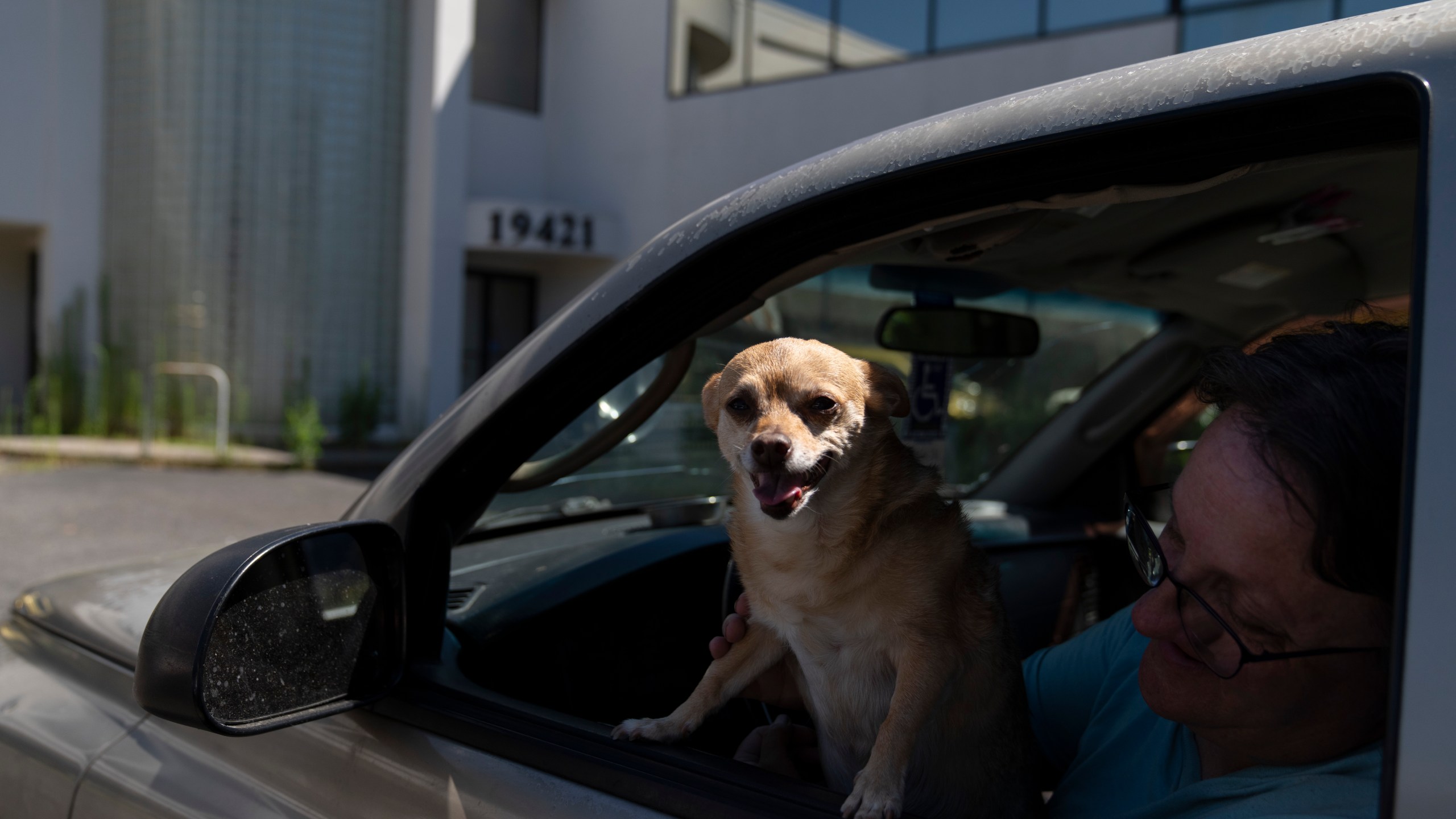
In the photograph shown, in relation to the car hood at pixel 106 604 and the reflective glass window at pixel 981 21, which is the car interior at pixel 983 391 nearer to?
the car hood at pixel 106 604

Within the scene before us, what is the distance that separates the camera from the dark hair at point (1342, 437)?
104 centimetres

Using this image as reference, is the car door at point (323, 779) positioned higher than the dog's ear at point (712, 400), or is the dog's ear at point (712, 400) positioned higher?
the dog's ear at point (712, 400)

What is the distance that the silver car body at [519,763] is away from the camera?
805 mm

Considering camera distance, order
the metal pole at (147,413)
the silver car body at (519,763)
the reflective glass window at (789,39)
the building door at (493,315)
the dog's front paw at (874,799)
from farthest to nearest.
→ the building door at (493,315)
the reflective glass window at (789,39)
the metal pole at (147,413)
the dog's front paw at (874,799)
the silver car body at (519,763)

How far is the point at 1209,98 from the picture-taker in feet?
3.23

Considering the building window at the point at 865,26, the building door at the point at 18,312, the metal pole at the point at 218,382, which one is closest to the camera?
the building window at the point at 865,26

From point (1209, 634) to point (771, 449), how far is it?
0.69 m

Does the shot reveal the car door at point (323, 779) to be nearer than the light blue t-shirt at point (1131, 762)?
No

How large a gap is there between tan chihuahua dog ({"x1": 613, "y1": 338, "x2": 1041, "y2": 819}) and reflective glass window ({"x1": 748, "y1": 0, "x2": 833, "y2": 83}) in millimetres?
14147

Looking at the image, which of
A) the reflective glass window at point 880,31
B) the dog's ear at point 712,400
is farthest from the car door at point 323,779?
the reflective glass window at point 880,31

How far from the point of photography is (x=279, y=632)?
145 cm

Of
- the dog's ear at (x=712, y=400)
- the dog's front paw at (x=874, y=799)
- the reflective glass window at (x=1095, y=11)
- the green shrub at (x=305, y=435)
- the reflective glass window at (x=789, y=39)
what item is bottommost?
the green shrub at (x=305, y=435)

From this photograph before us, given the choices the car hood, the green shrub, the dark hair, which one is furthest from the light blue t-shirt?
the green shrub

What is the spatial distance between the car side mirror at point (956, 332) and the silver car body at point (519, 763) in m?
1.10
